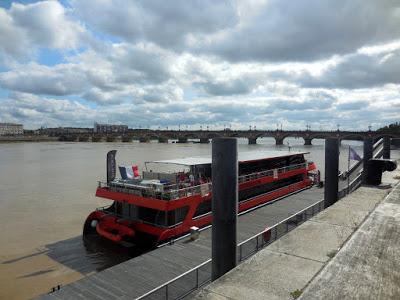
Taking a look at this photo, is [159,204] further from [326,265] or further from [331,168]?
[326,265]

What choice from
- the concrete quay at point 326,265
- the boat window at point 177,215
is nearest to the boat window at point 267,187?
the boat window at point 177,215

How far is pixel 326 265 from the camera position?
6637 mm

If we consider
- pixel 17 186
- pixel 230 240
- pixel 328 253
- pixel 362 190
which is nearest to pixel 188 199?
pixel 362 190

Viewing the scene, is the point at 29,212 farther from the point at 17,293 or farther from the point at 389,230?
the point at 389,230

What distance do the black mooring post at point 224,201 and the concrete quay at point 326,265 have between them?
0.87 meters

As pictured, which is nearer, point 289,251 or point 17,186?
point 289,251

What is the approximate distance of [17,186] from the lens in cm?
3791

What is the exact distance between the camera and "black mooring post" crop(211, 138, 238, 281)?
294 inches

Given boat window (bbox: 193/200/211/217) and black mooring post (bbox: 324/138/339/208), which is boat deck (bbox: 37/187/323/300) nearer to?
boat window (bbox: 193/200/211/217)

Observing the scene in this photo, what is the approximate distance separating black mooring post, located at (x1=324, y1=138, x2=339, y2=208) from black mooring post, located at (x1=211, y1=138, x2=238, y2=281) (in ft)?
26.0

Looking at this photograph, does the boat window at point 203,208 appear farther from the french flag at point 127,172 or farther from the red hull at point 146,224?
the french flag at point 127,172

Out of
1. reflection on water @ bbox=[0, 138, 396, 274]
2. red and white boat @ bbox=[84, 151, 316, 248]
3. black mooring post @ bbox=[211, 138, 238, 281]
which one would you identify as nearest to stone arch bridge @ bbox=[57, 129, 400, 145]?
reflection on water @ bbox=[0, 138, 396, 274]

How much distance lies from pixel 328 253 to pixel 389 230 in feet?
8.02

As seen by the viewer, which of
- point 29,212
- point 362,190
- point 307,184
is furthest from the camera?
point 307,184
